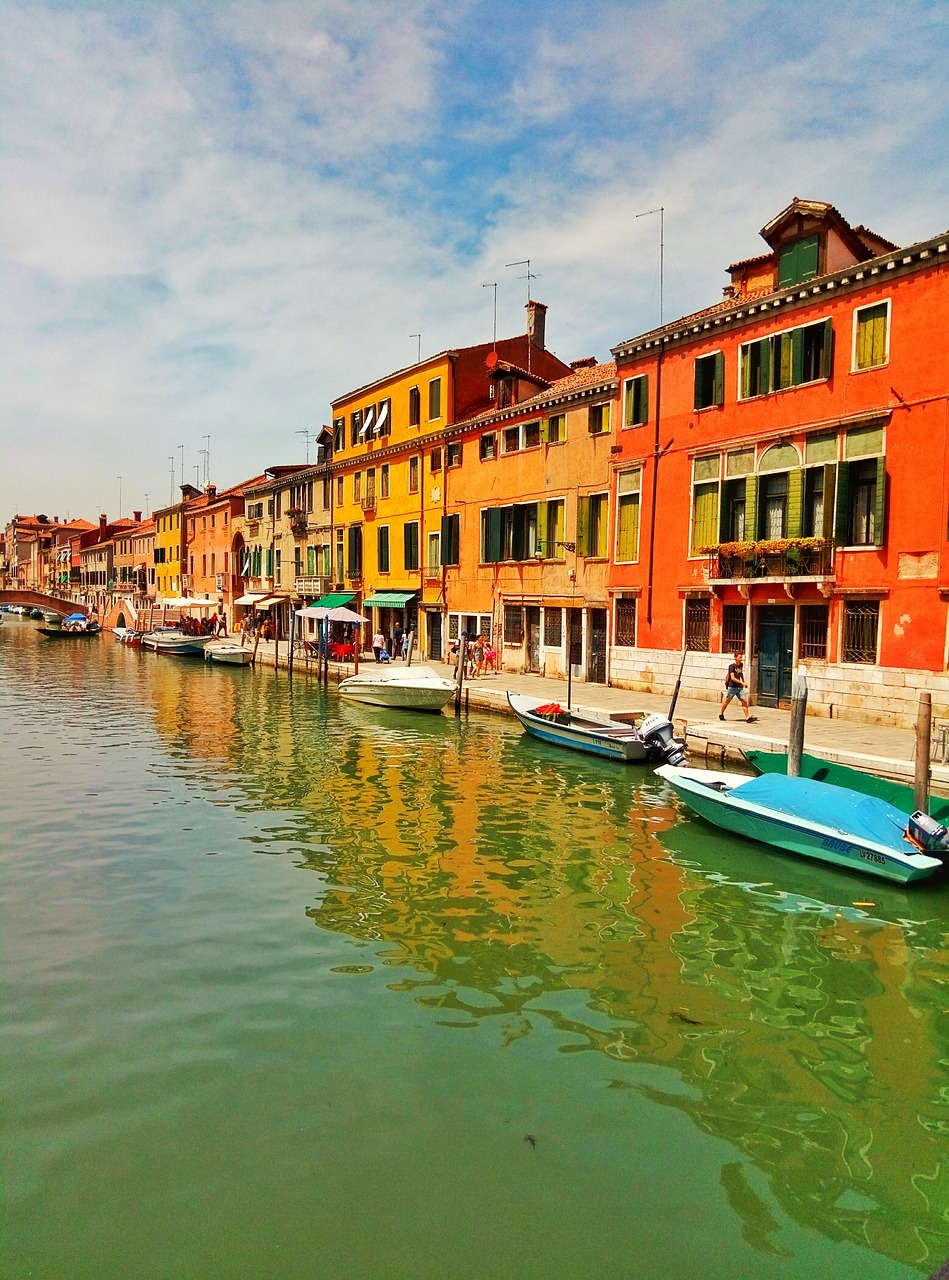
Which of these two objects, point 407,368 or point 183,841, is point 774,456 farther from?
point 407,368

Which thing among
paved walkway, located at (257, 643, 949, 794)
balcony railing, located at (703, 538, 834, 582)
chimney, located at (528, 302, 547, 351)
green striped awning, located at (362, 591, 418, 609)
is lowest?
paved walkway, located at (257, 643, 949, 794)

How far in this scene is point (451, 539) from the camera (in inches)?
1307

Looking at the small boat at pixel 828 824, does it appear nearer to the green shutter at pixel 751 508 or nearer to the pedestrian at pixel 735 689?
the pedestrian at pixel 735 689

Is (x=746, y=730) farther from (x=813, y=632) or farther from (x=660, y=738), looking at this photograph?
(x=813, y=632)

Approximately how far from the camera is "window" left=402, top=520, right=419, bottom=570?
35.8 meters

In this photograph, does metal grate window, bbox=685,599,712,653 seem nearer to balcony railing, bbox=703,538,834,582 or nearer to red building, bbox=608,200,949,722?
red building, bbox=608,200,949,722

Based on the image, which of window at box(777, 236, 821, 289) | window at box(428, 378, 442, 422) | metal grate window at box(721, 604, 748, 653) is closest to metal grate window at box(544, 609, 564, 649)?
metal grate window at box(721, 604, 748, 653)

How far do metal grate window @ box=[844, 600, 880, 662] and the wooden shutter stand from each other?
2.17 m

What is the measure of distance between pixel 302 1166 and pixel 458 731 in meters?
16.4

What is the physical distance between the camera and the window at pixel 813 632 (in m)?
18.8

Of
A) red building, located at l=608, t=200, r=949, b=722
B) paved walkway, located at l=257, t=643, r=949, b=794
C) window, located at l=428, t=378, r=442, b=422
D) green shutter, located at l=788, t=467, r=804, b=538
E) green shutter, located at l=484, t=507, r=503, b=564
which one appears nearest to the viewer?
paved walkway, located at l=257, t=643, r=949, b=794

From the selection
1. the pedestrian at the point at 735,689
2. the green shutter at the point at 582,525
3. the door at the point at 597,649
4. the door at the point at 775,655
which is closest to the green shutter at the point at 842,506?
the door at the point at 775,655

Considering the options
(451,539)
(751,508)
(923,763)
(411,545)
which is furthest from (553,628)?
(923,763)

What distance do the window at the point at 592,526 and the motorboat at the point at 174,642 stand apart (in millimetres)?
26527
